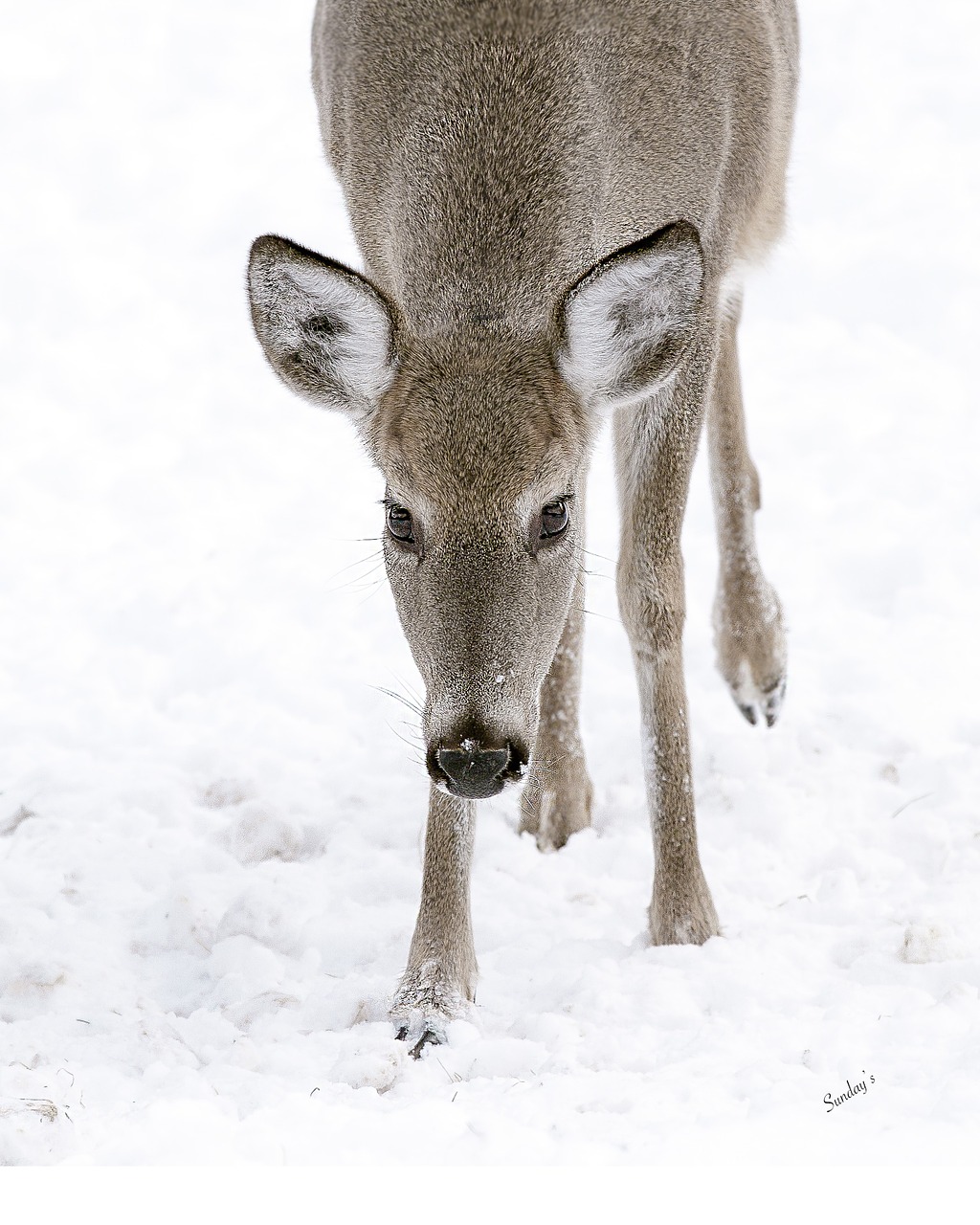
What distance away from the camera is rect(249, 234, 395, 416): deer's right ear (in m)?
4.44

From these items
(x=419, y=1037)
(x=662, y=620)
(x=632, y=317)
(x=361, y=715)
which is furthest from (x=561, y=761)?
(x=632, y=317)

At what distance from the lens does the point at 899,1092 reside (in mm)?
3924

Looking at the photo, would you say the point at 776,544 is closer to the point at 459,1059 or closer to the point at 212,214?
the point at 459,1059

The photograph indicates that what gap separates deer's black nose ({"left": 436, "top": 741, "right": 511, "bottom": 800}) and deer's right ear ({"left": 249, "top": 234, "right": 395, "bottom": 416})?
1191 mm

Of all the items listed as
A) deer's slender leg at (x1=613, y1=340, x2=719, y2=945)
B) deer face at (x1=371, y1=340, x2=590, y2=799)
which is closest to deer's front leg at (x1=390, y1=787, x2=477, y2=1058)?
deer's slender leg at (x1=613, y1=340, x2=719, y2=945)

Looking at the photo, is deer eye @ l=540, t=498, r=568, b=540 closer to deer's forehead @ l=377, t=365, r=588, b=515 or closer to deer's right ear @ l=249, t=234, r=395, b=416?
deer's forehead @ l=377, t=365, r=588, b=515

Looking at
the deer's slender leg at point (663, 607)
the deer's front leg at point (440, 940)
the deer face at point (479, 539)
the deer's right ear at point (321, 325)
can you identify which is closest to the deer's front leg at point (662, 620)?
the deer's slender leg at point (663, 607)

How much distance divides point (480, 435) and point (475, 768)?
885 mm

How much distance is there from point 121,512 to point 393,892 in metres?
3.70

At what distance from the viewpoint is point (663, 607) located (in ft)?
19.0

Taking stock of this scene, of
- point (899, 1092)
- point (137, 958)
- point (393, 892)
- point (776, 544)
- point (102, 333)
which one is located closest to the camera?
point (899, 1092)

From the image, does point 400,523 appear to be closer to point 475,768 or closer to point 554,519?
point 554,519

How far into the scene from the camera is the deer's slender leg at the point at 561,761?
6.19m

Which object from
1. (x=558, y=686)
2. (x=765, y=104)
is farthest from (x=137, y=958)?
(x=765, y=104)
